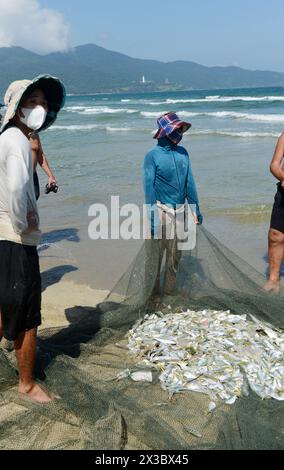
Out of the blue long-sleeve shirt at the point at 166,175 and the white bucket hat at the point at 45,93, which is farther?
the blue long-sleeve shirt at the point at 166,175

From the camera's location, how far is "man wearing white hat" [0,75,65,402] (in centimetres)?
319

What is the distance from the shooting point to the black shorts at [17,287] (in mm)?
3443

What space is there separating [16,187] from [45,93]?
816 mm

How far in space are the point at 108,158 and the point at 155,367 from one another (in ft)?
43.7

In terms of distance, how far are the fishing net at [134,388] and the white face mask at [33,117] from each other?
1.76 meters

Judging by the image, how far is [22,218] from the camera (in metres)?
3.30

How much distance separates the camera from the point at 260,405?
340cm

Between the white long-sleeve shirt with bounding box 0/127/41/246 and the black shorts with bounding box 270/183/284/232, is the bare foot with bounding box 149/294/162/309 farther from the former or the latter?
the white long-sleeve shirt with bounding box 0/127/41/246

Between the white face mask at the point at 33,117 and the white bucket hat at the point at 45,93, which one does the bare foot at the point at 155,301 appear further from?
the white face mask at the point at 33,117

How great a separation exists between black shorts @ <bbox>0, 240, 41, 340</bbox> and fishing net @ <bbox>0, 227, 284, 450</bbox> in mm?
502

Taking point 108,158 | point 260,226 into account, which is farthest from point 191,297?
point 108,158

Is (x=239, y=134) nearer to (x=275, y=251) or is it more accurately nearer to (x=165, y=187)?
(x=275, y=251)

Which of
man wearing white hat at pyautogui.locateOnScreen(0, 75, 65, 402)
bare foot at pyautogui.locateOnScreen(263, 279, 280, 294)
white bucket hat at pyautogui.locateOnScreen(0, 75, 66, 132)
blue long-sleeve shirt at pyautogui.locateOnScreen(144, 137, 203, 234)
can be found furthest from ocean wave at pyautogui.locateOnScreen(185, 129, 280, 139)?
man wearing white hat at pyautogui.locateOnScreen(0, 75, 65, 402)

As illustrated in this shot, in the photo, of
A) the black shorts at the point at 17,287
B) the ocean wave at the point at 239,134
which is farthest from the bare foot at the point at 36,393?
the ocean wave at the point at 239,134
